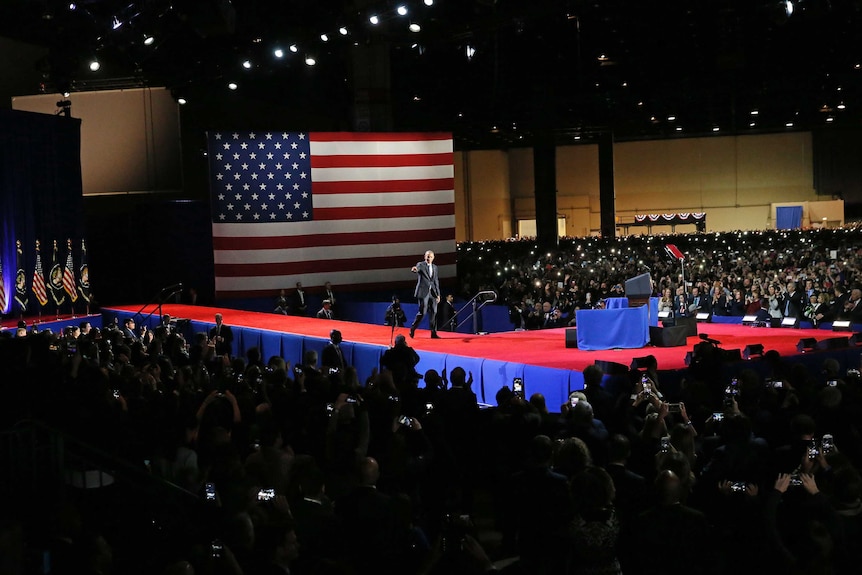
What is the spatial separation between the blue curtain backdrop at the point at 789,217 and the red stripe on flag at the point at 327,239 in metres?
28.3

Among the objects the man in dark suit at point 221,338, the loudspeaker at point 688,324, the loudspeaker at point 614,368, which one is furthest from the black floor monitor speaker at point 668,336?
the man in dark suit at point 221,338

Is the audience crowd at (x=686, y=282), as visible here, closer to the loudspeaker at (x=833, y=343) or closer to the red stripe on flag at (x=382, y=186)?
the red stripe on flag at (x=382, y=186)

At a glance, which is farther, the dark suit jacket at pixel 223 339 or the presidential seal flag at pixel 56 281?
the presidential seal flag at pixel 56 281

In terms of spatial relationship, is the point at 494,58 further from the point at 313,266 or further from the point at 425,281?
the point at 425,281

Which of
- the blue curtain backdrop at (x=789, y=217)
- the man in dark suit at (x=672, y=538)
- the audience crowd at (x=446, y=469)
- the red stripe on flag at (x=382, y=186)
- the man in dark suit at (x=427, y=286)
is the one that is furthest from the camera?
the blue curtain backdrop at (x=789, y=217)

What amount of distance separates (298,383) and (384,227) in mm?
14085

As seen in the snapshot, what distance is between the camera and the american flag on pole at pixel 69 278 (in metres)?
20.8

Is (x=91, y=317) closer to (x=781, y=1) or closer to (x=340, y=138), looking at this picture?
(x=340, y=138)

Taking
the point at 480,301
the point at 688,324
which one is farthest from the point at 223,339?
the point at 688,324

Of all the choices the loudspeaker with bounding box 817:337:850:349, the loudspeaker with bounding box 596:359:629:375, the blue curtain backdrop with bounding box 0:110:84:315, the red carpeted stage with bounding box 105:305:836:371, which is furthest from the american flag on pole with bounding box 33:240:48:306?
the loudspeaker with bounding box 817:337:850:349

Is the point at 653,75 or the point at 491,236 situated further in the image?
the point at 491,236

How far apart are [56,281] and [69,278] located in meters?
0.33

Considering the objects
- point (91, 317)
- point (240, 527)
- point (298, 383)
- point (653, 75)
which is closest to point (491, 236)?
point (653, 75)

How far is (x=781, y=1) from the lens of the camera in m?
14.5
